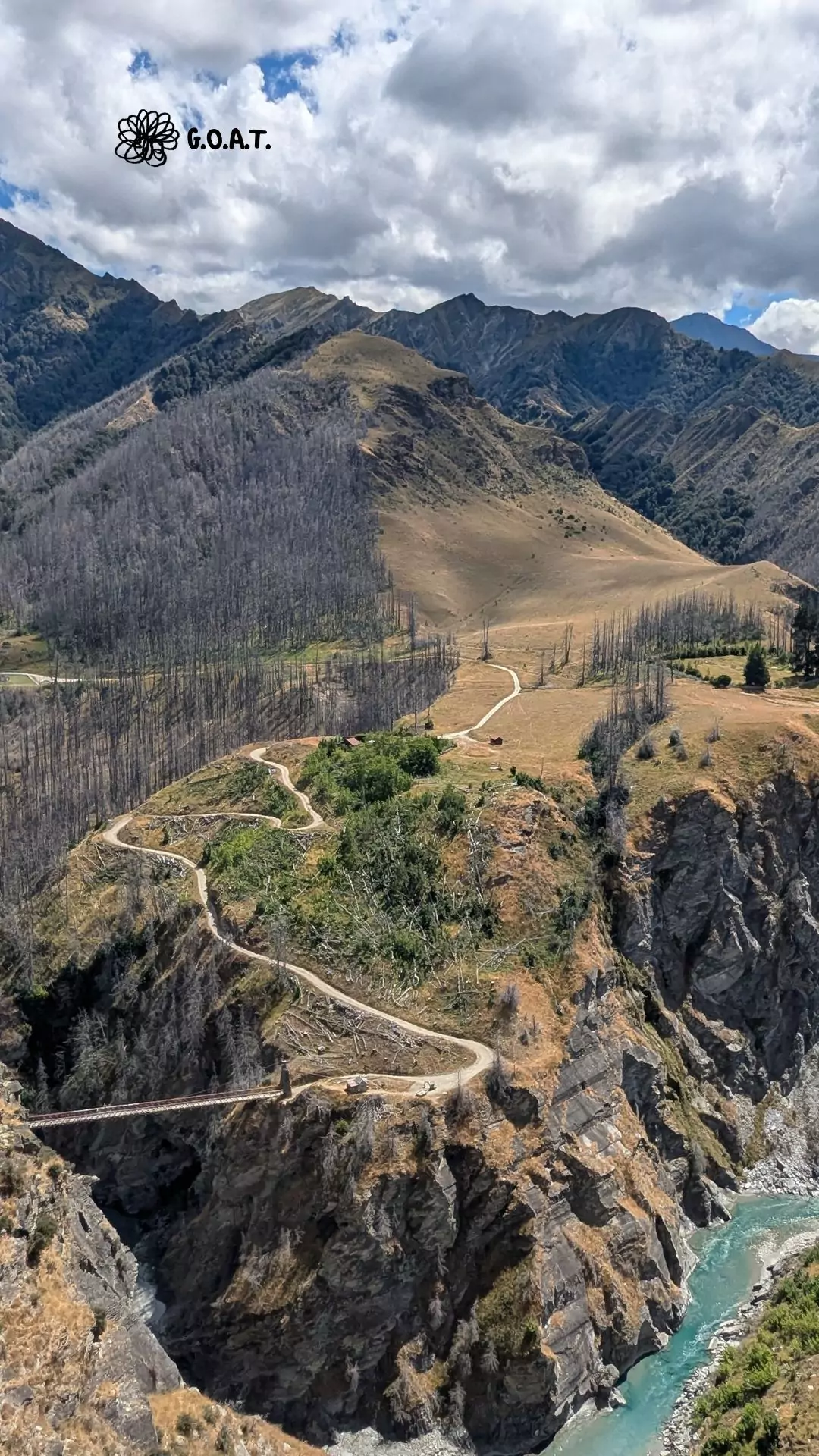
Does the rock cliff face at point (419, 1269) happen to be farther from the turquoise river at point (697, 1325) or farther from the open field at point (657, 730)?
the open field at point (657, 730)

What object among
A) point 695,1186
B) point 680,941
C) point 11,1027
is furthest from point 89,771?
point 695,1186

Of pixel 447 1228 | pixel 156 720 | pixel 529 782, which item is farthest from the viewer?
pixel 156 720

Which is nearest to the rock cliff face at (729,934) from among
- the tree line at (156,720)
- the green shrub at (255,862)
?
the green shrub at (255,862)

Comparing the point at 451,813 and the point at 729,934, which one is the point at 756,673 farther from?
the point at 451,813

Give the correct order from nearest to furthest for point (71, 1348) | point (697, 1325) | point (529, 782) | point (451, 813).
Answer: point (71, 1348) → point (697, 1325) → point (451, 813) → point (529, 782)

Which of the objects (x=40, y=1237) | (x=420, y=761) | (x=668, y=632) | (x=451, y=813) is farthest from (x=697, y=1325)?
(x=668, y=632)

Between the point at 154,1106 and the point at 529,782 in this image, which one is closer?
the point at 154,1106

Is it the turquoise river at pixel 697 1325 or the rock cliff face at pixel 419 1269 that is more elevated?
the rock cliff face at pixel 419 1269

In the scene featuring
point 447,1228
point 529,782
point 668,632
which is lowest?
point 447,1228

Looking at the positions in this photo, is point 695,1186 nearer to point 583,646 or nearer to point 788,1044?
point 788,1044
